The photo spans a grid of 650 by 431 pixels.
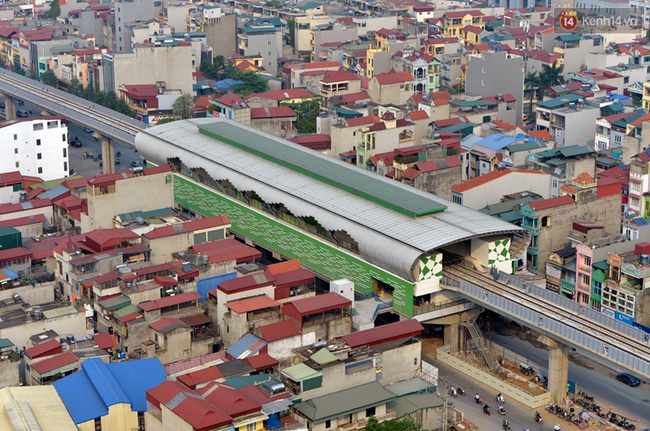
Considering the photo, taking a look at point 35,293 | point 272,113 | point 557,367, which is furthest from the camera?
point 272,113

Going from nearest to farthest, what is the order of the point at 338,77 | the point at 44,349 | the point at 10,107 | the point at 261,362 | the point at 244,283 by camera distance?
the point at 261,362 → the point at 44,349 → the point at 244,283 → the point at 338,77 → the point at 10,107

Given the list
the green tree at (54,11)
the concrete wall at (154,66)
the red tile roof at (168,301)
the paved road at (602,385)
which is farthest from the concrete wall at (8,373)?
the green tree at (54,11)

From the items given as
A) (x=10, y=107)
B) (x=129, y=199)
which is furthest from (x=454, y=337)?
(x=10, y=107)

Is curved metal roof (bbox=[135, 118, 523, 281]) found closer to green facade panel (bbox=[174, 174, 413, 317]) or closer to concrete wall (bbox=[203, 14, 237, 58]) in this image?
green facade panel (bbox=[174, 174, 413, 317])

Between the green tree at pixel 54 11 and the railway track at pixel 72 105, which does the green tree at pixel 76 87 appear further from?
the green tree at pixel 54 11

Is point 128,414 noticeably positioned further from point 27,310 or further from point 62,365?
point 27,310

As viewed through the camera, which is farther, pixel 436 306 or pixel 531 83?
pixel 531 83

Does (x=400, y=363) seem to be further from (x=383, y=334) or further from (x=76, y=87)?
(x=76, y=87)
